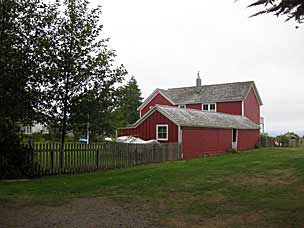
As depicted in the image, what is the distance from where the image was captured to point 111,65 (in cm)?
1483

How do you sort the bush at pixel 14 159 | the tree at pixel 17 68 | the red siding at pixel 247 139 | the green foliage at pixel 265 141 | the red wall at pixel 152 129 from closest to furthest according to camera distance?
1. the tree at pixel 17 68
2. the bush at pixel 14 159
3. the red wall at pixel 152 129
4. the red siding at pixel 247 139
5. the green foliage at pixel 265 141

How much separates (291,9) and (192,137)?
19.9 m

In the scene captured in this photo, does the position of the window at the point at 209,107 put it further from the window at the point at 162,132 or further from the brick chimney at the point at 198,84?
the window at the point at 162,132

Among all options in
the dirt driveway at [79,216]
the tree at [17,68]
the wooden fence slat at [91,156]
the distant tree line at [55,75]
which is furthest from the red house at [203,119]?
the dirt driveway at [79,216]

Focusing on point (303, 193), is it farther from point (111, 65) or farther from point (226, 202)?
point (111, 65)

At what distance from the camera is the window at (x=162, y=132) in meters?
24.4

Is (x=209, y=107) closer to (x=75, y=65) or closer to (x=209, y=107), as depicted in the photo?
(x=209, y=107)

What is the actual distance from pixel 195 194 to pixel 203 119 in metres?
18.7

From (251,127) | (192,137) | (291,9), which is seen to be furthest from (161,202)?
(251,127)

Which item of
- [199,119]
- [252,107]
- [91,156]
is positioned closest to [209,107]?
[252,107]

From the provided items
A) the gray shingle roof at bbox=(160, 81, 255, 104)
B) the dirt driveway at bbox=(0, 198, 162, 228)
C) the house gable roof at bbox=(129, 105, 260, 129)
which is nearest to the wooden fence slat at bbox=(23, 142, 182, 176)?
the house gable roof at bbox=(129, 105, 260, 129)

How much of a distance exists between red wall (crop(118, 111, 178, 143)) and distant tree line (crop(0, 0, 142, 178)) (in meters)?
8.84

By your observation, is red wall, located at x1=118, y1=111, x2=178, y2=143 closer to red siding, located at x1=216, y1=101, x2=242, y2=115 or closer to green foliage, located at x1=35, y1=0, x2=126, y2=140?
green foliage, located at x1=35, y1=0, x2=126, y2=140

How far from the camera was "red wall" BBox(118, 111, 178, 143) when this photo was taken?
2398 centimetres
